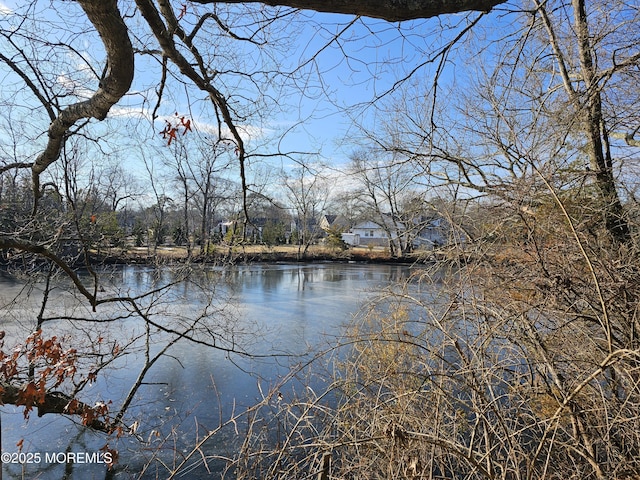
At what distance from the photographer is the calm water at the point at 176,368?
4.70m

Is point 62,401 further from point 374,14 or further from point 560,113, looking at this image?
point 560,113

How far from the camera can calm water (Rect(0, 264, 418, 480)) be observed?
4703 millimetres

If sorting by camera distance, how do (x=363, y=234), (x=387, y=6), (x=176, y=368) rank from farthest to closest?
(x=363, y=234) < (x=176, y=368) < (x=387, y=6)

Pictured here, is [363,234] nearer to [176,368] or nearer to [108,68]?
[176,368]

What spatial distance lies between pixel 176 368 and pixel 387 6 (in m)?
7.01

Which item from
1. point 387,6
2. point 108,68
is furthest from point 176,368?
point 387,6

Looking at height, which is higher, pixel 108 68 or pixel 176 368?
pixel 108 68

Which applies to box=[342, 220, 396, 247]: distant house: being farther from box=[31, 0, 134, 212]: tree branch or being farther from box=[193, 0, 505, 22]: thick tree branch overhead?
box=[193, 0, 505, 22]: thick tree branch overhead

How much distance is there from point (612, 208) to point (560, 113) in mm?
918

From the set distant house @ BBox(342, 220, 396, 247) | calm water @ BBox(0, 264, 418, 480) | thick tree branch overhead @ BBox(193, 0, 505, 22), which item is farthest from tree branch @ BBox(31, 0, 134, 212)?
distant house @ BBox(342, 220, 396, 247)

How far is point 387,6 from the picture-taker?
3.52ft

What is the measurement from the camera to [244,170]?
7.14ft

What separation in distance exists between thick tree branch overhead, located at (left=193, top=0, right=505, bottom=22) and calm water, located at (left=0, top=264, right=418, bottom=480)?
186 centimetres

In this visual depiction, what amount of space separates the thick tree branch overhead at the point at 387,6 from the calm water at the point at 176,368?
1856 millimetres
